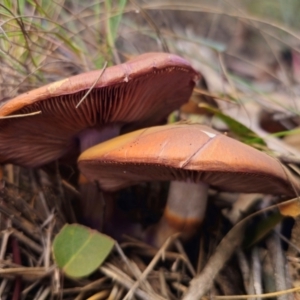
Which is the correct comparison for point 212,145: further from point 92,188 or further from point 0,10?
point 0,10

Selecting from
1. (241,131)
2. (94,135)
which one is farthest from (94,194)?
(241,131)

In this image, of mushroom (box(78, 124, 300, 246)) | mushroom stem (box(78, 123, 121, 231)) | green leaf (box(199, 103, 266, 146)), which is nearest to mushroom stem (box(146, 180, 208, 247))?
mushroom (box(78, 124, 300, 246))

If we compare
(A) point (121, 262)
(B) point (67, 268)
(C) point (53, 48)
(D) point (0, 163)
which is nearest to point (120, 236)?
(A) point (121, 262)

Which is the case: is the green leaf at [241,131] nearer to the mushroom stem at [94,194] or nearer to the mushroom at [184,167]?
the mushroom at [184,167]

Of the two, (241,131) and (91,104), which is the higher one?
(91,104)

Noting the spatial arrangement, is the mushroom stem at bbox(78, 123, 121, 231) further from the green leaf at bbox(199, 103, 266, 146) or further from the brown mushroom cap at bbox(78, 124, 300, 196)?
the green leaf at bbox(199, 103, 266, 146)

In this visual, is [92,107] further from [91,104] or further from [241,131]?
[241,131]
